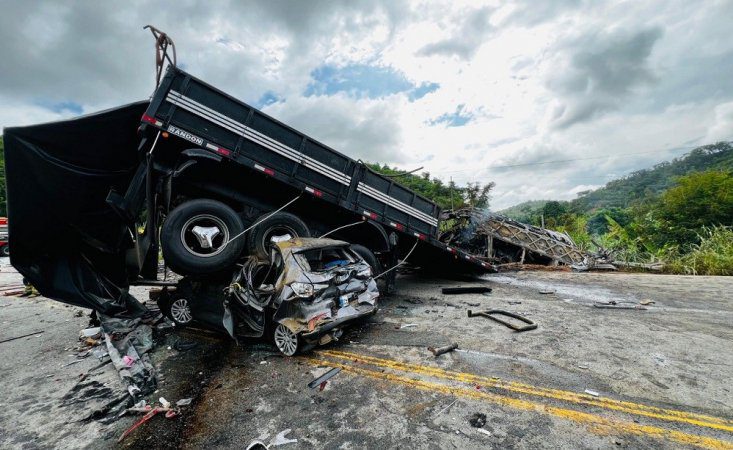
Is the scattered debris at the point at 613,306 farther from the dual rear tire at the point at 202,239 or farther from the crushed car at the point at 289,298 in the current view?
the dual rear tire at the point at 202,239

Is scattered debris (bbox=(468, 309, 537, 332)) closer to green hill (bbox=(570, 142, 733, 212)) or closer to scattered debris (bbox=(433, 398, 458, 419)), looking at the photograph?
scattered debris (bbox=(433, 398, 458, 419))

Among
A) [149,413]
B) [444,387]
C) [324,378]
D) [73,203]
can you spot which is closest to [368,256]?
[324,378]

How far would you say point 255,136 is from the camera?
17.7ft

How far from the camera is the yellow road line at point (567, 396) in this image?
248 centimetres

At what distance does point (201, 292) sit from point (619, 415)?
5.42 m

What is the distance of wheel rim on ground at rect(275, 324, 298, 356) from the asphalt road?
0.12m

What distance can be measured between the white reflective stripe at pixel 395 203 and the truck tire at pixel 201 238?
252 centimetres

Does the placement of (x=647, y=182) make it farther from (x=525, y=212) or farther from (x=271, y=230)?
(x=271, y=230)

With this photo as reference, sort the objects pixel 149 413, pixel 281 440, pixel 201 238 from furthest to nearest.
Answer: pixel 201 238 < pixel 149 413 < pixel 281 440

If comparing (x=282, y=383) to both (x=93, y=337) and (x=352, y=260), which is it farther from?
(x=93, y=337)

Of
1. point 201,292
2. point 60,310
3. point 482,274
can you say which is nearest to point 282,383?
point 201,292

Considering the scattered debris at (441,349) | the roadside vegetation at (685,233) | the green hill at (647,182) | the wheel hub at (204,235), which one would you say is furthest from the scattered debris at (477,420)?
the green hill at (647,182)

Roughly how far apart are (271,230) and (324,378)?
3217mm

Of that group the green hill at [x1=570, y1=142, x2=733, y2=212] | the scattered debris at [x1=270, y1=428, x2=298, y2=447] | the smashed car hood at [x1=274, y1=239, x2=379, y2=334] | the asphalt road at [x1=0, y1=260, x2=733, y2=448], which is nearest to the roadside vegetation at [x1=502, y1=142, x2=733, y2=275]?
the asphalt road at [x1=0, y1=260, x2=733, y2=448]
